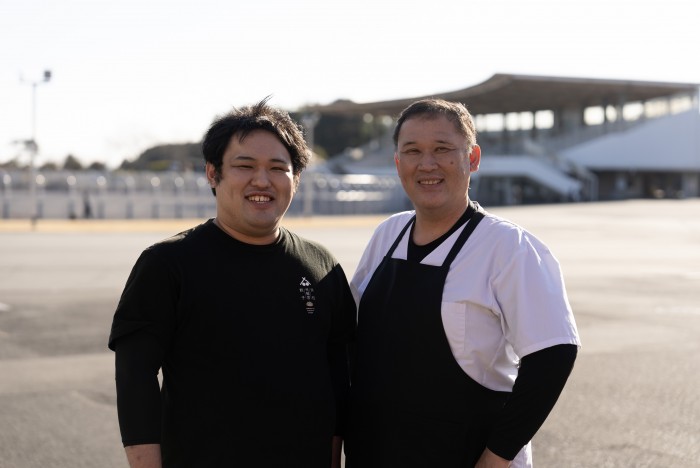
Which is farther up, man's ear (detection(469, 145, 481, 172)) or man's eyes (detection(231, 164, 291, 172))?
man's ear (detection(469, 145, 481, 172))

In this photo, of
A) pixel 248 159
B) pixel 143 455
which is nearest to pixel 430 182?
pixel 248 159

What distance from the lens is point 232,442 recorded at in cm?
276

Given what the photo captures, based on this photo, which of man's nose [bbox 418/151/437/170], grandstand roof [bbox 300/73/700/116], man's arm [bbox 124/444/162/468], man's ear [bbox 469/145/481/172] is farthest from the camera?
grandstand roof [bbox 300/73/700/116]

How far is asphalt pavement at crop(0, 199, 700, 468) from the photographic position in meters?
5.38

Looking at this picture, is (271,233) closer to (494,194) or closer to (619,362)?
(619,362)

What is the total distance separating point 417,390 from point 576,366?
17.9 ft

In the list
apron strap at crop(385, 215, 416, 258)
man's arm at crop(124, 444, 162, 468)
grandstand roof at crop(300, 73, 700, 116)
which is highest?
grandstand roof at crop(300, 73, 700, 116)

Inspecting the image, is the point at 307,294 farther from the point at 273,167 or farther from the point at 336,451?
the point at 336,451

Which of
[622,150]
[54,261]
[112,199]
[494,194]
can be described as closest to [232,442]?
[54,261]

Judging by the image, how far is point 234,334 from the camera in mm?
2766

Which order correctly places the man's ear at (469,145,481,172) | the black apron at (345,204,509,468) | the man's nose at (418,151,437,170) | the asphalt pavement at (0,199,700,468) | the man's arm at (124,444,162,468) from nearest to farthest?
the man's arm at (124,444,162,468)
the black apron at (345,204,509,468)
the man's nose at (418,151,437,170)
the man's ear at (469,145,481,172)
the asphalt pavement at (0,199,700,468)

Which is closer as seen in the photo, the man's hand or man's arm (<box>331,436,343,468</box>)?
the man's hand

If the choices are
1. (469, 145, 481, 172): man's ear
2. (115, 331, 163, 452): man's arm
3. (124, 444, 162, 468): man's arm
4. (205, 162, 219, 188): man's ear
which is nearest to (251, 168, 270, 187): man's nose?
(205, 162, 219, 188): man's ear

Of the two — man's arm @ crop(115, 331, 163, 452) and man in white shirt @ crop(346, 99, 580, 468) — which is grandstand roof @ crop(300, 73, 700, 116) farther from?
man's arm @ crop(115, 331, 163, 452)
